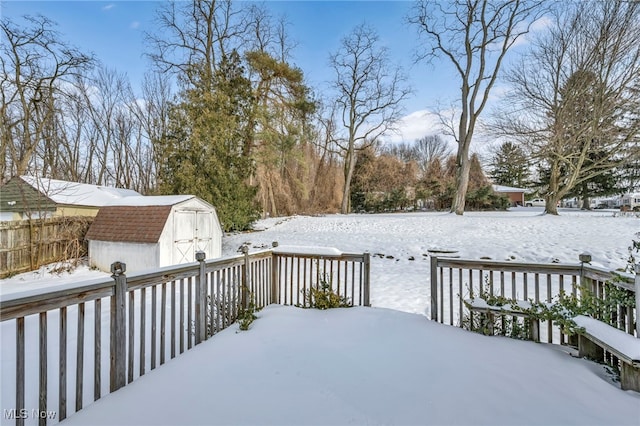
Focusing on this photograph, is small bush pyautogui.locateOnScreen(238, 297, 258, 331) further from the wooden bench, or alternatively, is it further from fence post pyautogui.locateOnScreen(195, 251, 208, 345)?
the wooden bench

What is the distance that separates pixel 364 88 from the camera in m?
20.0

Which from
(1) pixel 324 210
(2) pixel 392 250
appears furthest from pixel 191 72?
(1) pixel 324 210

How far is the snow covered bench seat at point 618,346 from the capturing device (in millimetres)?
1981

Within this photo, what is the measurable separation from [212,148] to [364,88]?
520 inches

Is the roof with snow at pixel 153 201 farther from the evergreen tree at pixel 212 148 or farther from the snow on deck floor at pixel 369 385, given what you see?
the snow on deck floor at pixel 369 385

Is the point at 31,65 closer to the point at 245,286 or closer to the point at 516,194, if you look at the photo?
the point at 245,286

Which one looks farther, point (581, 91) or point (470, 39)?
point (470, 39)

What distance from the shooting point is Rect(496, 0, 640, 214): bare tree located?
36.9 feet

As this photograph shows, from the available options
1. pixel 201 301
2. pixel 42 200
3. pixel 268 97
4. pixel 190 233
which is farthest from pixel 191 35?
pixel 201 301

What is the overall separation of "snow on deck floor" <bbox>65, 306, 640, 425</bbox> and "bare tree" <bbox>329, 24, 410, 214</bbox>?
670 inches

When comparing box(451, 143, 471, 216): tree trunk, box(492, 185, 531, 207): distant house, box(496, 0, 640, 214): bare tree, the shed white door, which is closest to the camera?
the shed white door

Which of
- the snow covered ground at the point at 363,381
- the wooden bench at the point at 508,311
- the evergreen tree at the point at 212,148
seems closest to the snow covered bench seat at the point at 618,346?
the snow covered ground at the point at 363,381

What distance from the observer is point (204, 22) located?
13.4 meters

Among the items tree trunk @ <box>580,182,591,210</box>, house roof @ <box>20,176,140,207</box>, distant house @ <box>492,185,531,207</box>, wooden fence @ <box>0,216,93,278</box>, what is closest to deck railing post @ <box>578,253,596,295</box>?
house roof @ <box>20,176,140,207</box>
